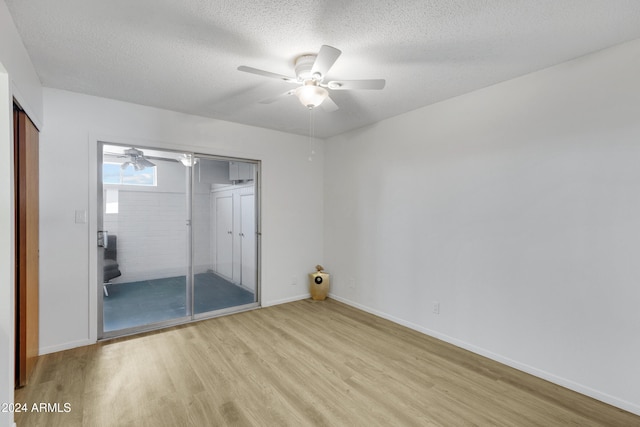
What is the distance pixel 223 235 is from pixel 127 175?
1310 millimetres

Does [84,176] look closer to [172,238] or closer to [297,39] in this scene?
[172,238]

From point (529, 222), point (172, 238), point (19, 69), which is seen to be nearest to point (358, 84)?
point (529, 222)

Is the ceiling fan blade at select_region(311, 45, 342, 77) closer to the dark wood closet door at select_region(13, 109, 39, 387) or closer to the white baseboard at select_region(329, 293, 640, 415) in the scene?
the dark wood closet door at select_region(13, 109, 39, 387)

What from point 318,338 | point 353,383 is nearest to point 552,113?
point 353,383

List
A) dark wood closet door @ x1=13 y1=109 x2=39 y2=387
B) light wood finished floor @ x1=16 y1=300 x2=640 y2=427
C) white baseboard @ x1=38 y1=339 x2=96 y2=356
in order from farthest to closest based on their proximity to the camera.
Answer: white baseboard @ x1=38 y1=339 x2=96 y2=356 < dark wood closet door @ x1=13 y1=109 x2=39 y2=387 < light wood finished floor @ x1=16 y1=300 x2=640 y2=427

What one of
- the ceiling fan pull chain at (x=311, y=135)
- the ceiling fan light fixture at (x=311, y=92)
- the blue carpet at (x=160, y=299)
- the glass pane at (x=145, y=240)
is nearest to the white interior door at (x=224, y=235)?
the blue carpet at (x=160, y=299)

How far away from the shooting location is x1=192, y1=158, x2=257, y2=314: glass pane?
3750 mm

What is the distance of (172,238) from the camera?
3.58 meters

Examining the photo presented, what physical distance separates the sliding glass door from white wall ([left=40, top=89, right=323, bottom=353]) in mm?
156

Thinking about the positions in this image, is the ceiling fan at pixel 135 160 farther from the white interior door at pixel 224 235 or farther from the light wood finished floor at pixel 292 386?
the light wood finished floor at pixel 292 386

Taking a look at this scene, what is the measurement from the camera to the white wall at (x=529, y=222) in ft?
6.79

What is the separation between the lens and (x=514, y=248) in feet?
8.53

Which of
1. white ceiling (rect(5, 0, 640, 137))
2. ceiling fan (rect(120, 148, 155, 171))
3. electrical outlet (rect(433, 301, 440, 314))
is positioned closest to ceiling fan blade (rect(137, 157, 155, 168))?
ceiling fan (rect(120, 148, 155, 171))

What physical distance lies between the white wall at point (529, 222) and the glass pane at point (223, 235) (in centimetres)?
182
